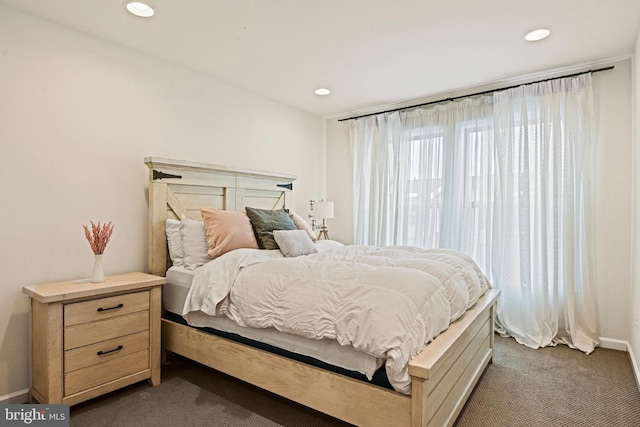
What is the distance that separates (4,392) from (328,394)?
2104 millimetres

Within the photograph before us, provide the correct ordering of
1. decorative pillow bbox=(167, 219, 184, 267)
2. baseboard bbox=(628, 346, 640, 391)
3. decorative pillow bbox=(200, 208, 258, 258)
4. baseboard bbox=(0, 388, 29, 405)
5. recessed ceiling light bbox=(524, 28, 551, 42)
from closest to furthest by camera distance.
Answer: baseboard bbox=(0, 388, 29, 405) → baseboard bbox=(628, 346, 640, 391) → recessed ceiling light bbox=(524, 28, 551, 42) → decorative pillow bbox=(200, 208, 258, 258) → decorative pillow bbox=(167, 219, 184, 267)

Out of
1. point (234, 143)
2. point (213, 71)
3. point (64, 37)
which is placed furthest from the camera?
point (234, 143)

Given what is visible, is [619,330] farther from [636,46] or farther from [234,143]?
[234,143]

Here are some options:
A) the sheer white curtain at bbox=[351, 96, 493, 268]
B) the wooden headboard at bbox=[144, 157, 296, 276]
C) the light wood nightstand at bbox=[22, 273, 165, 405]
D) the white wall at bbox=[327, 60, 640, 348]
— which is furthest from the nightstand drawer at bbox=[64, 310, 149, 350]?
the white wall at bbox=[327, 60, 640, 348]

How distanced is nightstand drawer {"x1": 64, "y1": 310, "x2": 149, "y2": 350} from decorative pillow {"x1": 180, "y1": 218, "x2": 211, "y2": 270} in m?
0.48

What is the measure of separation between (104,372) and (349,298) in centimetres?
169

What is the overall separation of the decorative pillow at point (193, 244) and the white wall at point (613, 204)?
3.42 m

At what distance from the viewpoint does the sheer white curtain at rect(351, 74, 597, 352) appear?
3.19m

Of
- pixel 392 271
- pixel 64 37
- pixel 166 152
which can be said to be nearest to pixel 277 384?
pixel 392 271

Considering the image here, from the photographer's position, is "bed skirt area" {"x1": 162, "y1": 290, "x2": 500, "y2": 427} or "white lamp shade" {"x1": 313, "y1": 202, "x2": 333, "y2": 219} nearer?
"bed skirt area" {"x1": 162, "y1": 290, "x2": 500, "y2": 427}

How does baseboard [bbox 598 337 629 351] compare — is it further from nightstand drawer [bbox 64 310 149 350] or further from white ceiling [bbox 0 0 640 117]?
nightstand drawer [bbox 64 310 149 350]

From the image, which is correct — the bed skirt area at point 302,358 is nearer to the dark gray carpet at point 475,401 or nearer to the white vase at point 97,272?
the dark gray carpet at point 475,401

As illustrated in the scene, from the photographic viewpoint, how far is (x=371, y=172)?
14.7 ft

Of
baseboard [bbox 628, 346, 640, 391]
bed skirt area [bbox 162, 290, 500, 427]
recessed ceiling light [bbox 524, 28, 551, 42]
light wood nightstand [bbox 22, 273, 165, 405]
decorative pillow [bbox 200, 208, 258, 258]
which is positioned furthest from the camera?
decorative pillow [bbox 200, 208, 258, 258]
